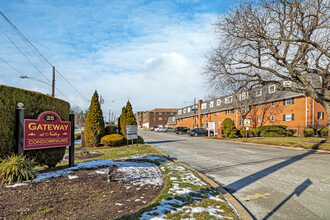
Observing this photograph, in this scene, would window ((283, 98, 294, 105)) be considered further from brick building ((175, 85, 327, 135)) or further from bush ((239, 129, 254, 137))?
bush ((239, 129, 254, 137))

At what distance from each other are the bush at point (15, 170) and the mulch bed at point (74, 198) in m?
0.33

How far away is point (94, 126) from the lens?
16.5m

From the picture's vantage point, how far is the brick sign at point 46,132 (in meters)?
5.33

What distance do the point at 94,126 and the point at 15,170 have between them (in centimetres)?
1207

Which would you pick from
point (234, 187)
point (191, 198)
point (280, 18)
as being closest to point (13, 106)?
point (191, 198)

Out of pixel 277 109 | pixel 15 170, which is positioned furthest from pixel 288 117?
pixel 15 170

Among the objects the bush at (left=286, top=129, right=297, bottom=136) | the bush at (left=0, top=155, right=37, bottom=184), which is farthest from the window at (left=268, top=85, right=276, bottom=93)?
the bush at (left=0, top=155, right=37, bottom=184)

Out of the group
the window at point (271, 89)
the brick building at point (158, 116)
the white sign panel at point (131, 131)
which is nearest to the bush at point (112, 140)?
the white sign panel at point (131, 131)

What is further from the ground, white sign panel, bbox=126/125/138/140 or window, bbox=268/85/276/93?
window, bbox=268/85/276/93

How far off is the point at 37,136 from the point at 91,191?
8.29ft

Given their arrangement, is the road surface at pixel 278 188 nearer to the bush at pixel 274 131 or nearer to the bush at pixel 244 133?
the bush at pixel 244 133

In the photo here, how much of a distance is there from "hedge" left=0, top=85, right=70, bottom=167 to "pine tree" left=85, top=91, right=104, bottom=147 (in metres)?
10.1

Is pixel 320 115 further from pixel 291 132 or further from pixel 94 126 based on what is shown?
pixel 94 126

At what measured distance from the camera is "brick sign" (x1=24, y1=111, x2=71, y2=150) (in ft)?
17.5
